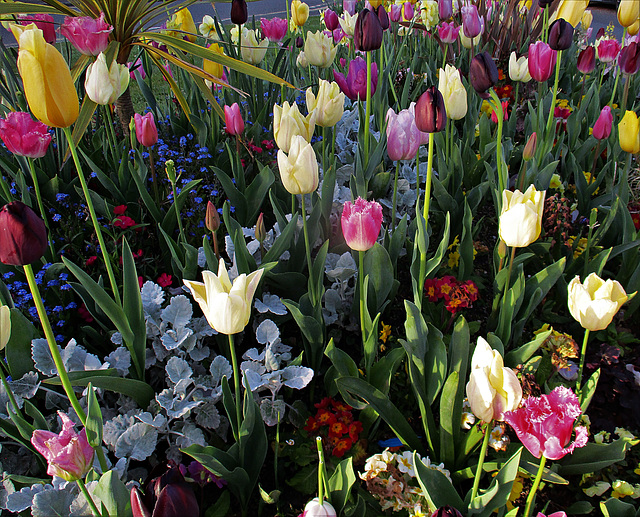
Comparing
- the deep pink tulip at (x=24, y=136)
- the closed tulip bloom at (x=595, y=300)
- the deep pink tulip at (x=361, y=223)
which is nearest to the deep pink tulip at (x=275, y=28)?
the deep pink tulip at (x=24, y=136)

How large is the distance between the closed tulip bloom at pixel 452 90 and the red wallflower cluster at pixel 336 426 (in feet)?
3.18

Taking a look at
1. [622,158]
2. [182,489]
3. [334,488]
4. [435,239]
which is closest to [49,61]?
[182,489]

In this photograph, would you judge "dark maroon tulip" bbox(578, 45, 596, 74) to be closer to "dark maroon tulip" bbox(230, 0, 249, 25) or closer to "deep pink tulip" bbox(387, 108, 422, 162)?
"deep pink tulip" bbox(387, 108, 422, 162)

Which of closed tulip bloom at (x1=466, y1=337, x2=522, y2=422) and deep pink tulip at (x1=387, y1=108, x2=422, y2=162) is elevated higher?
deep pink tulip at (x1=387, y1=108, x2=422, y2=162)

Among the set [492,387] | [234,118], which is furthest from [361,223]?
[234,118]

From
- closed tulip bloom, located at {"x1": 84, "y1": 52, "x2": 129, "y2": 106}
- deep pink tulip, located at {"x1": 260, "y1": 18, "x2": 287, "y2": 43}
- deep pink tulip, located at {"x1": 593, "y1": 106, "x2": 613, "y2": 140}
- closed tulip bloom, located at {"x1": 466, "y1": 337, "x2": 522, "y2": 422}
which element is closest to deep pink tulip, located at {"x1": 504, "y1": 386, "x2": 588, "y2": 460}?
closed tulip bloom, located at {"x1": 466, "y1": 337, "x2": 522, "y2": 422}

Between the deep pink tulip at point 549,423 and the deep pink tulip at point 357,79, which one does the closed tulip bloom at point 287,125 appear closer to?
the deep pink tulip at point 357,79

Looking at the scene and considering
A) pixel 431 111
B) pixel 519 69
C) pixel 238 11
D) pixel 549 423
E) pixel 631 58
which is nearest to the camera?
pixel 549 423

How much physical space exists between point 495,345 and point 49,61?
1.12m

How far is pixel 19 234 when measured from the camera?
0.80 metres

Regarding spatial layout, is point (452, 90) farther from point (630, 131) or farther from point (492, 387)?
point (492, 387)

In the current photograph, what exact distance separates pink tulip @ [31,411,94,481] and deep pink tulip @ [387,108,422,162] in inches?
44.0

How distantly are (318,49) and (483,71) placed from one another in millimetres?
923

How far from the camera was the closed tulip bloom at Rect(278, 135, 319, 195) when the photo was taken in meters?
1.17
